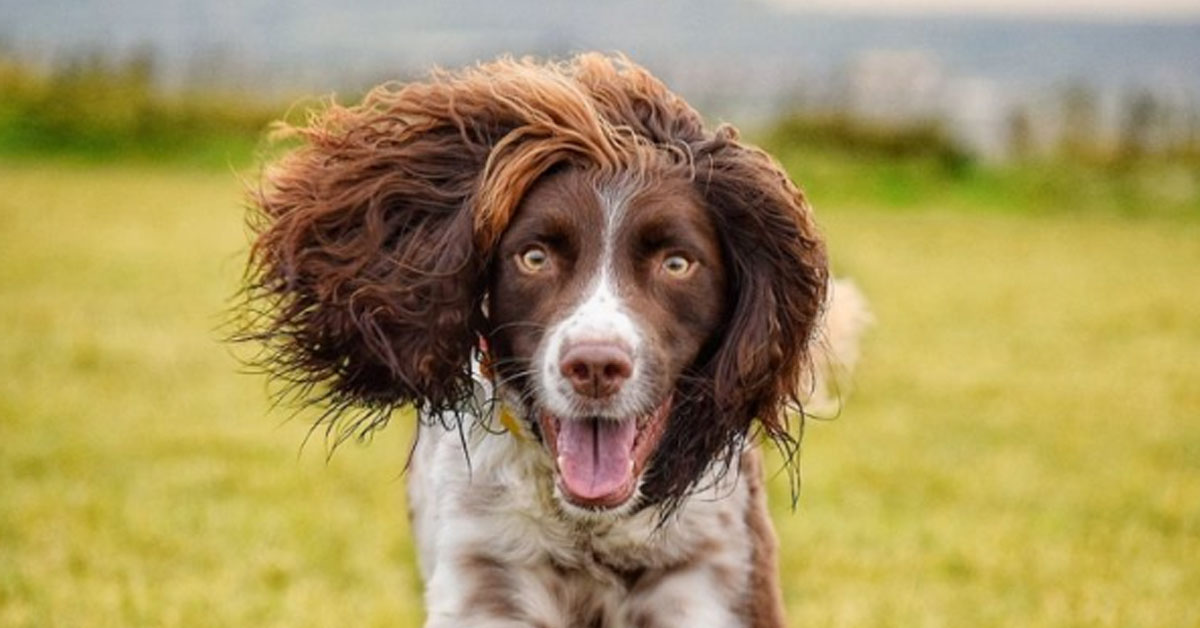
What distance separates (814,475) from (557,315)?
4.83m

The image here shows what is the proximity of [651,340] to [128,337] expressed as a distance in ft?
27.9

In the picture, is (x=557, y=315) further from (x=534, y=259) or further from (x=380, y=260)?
(x=380, y=260)

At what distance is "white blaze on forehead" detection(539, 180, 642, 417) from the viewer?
144 inches

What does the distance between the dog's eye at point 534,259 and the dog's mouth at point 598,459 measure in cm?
31

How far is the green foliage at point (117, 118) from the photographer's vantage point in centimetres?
2533

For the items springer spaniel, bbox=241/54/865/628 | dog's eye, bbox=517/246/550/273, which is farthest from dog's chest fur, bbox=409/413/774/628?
dog's eye, bbox=517/246/550/273

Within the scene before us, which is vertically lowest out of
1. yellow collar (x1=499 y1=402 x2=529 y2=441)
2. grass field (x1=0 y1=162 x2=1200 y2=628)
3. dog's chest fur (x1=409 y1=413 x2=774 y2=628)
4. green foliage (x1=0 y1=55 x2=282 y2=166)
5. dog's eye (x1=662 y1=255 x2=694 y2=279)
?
green foliage (x1=0 y1=55 x2=282 y2=166)

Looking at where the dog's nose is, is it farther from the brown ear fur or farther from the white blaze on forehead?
the brown ear fur

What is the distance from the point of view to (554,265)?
388 centimetres

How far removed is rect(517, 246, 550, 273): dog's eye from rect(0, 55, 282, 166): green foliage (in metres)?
21.8

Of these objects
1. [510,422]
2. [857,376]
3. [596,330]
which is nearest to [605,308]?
[596,330]

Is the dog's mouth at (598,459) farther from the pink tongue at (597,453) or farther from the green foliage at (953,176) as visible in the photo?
the green foliage at (953,176)

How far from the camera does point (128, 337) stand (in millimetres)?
11703

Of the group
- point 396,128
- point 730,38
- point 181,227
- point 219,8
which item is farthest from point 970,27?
point 396,128
